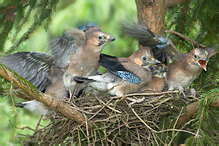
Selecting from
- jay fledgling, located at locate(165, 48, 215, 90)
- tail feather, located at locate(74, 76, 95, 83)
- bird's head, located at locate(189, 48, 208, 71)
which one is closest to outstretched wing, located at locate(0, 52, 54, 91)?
tail feather, located at locate(74, 76, 95, 83)

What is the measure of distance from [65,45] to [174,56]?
132cm

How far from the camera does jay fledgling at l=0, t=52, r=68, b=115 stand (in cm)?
341

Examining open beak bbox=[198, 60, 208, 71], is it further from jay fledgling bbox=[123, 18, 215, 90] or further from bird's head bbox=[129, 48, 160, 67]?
bird's head bbox=[129, 48, 160, 67]

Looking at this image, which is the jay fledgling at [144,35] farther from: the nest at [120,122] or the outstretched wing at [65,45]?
the nest at [120,122]

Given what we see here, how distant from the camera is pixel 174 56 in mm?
4082

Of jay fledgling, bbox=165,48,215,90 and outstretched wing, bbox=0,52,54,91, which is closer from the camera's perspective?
outstretched wing, bbox=0,52,54,91

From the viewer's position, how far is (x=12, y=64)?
11.2 ft

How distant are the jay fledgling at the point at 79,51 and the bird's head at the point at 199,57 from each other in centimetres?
101

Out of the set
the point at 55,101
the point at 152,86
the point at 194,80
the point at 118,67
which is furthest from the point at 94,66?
the point at 194,80

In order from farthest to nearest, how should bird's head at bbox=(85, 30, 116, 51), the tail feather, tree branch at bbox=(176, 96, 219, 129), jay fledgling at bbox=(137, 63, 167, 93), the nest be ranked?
jay fledgling at bbox=(137, 63, 167, 93)
bird's head at bbox=(85, 30, 116, 51)
the tail feather
the nest
tree branch at bbox=(176, 96, 219, 129)

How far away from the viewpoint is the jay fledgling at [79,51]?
3537 mm

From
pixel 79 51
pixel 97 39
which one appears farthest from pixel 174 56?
pixel 79 51

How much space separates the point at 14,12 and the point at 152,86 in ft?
5.72

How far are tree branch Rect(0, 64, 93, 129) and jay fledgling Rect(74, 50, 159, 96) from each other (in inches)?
20.0
